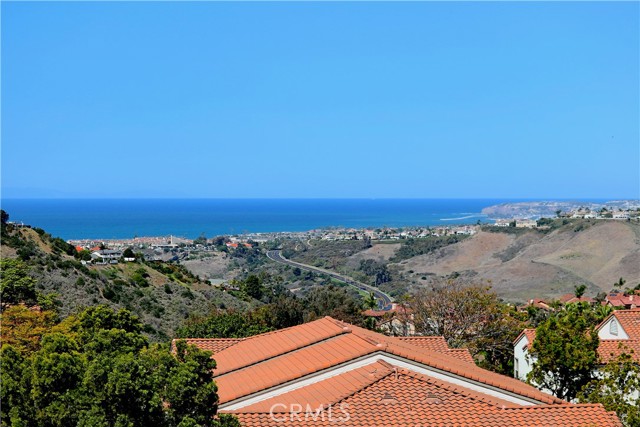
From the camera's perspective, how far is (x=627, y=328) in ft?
75.5

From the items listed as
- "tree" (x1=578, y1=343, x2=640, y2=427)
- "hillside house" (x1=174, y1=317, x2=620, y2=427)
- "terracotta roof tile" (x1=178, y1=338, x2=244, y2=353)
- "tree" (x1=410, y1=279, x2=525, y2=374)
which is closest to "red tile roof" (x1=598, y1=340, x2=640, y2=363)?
"tree" (x1=578, y1=343, x2=640, y2=427)

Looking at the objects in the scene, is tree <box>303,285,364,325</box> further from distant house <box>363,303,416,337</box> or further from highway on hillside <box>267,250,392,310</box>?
highway on hillside <box>267,250,392,310</box>

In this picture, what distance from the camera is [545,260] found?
100188 millimetres

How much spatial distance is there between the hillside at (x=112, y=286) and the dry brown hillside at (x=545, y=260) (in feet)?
154

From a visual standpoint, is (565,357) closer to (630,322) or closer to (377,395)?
(630,322)

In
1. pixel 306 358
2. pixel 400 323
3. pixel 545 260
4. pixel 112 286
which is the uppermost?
pixel 306 358

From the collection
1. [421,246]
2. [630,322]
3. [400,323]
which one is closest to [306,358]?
[630,322]

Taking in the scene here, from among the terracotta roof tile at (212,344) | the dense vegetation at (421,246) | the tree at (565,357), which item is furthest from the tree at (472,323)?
the dense vegetation at (421,246)

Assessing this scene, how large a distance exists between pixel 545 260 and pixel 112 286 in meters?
78.4

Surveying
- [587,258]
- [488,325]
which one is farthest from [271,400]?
[587,258]

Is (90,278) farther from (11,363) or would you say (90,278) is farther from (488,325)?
(11,363)

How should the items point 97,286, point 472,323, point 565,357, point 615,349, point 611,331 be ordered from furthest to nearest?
point 97,286, point 472,323, point 611,331, point 615,349, point 565,357

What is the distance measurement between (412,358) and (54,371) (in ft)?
24.0

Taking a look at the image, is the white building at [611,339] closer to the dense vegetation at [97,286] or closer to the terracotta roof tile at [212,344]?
the terracotta roof tile at [212,344]
